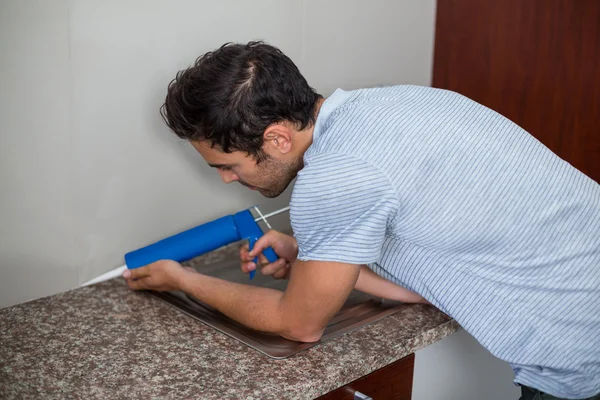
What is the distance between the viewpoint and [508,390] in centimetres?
155

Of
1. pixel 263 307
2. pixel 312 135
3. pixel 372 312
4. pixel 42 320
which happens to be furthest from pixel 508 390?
pixel 42 320

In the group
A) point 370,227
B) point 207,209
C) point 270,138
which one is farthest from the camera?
point 207,209

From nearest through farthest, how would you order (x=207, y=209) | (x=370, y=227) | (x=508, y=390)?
(x=370, y=227)
(x=508, y=390)
(x=207, y=209)

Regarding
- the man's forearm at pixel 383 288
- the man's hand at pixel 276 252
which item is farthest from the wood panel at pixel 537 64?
the man's hand at pixel 276 252

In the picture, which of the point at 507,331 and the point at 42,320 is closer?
the point at 507,331

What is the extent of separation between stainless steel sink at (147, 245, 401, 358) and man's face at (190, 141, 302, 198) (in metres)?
0.27

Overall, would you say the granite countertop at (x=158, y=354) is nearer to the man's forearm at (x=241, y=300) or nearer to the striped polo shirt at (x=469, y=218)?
the man's forearm at (x=241, y=300)

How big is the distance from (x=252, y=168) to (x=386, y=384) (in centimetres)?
44

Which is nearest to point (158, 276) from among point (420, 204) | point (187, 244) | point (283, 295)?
point (187, 244)

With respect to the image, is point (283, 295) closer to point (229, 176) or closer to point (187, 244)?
point (229, 176)

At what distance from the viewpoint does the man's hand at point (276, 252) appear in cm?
143

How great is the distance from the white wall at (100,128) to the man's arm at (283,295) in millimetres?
151

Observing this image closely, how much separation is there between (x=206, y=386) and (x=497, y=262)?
1.61 feet

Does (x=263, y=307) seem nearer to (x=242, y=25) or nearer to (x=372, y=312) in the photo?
(x=372, y=312)
